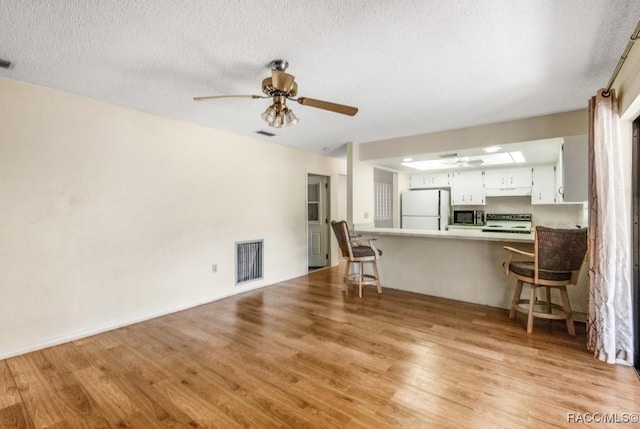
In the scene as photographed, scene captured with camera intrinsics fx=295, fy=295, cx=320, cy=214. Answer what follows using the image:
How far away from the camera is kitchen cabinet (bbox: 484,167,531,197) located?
5.17m

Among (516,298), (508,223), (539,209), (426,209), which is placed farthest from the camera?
(426,209)

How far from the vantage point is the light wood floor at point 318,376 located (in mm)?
1696

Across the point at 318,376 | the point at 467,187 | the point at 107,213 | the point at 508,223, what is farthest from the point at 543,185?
the point at 107,213

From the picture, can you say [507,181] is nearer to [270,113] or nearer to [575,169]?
[575,169]

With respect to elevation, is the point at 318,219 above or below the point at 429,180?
below

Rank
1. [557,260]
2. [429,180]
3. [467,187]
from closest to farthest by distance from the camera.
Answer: [557,260], [467,187], [429,180]

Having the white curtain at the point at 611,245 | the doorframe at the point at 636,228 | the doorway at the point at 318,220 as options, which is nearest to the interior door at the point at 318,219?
the doorway at the point at 318,220

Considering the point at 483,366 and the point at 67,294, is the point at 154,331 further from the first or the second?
the point at 483,366

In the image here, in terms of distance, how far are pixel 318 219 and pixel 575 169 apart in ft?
13.1

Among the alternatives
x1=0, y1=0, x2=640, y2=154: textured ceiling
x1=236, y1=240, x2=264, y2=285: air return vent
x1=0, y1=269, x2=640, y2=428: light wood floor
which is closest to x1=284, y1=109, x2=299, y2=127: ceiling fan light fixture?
x1=0, y1=0, x2=640, y2=154: textured ceiling

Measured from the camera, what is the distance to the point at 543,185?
16.5ft

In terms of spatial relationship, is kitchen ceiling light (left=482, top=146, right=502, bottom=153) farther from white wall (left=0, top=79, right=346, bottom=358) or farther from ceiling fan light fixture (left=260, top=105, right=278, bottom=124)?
white wall (left=0, top=79, right=346, bottom=358)

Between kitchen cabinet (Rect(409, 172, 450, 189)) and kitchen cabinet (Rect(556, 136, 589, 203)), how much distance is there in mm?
2895

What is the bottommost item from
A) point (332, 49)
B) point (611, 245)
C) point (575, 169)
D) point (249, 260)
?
point (249, 260)
